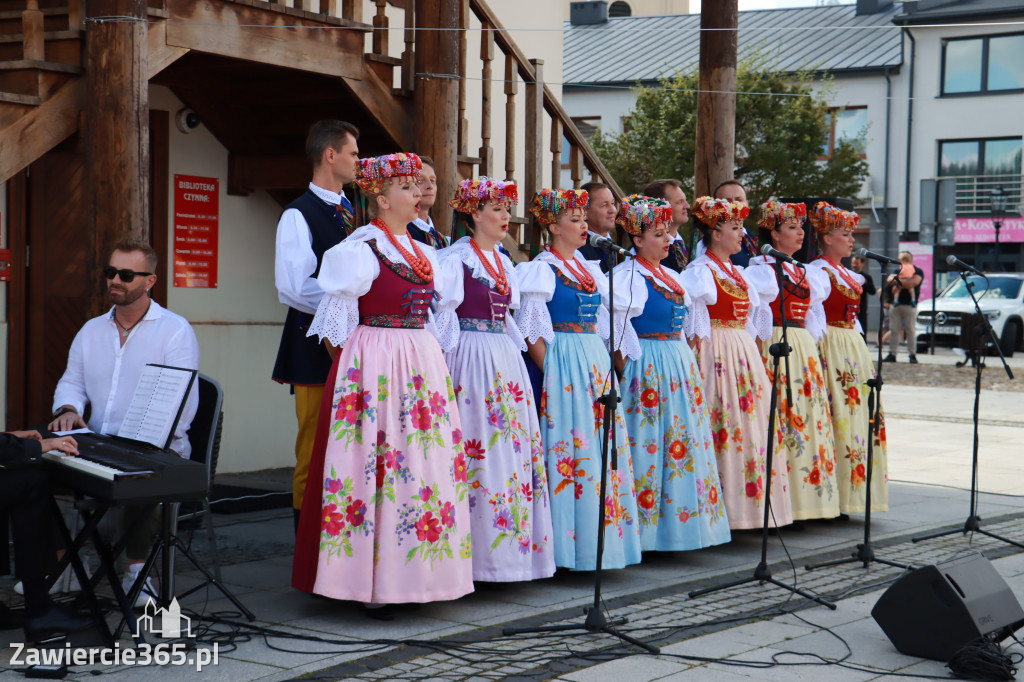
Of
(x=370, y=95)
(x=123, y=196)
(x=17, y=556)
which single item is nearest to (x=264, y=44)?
(x=370, y=95)

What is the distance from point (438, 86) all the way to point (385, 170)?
7.93 ft

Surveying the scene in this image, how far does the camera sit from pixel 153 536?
4961 mm

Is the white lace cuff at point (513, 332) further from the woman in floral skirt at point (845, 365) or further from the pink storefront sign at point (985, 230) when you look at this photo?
the pink storefront sign at point (985, 230)

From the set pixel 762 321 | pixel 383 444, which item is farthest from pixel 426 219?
pixel 762 321

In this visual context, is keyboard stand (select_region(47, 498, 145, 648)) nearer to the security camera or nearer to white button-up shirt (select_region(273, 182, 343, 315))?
white button-up shirt (select_region(273, 182, 343, 315))

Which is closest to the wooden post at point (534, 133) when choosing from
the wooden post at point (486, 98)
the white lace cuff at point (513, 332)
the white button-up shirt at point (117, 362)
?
the wooden post at point (486, 98)

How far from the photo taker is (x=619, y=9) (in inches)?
1708

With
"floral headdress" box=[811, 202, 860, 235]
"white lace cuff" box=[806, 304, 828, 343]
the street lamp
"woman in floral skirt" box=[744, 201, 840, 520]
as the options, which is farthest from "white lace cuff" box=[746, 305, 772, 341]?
the street lamp

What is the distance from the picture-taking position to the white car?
22.4 m

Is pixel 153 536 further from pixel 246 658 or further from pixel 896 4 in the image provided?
pixel 896 4

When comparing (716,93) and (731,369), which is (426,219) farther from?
(716,93)

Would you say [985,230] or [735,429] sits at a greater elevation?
[985,230]

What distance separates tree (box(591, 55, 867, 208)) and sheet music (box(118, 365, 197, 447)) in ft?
79.7

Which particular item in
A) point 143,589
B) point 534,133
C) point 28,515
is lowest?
point 143,589
